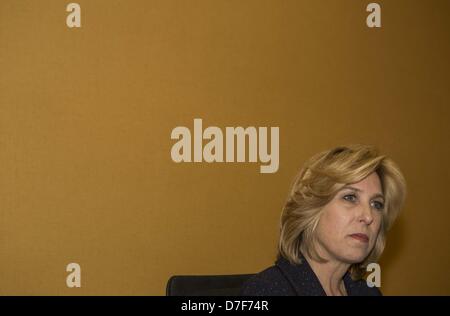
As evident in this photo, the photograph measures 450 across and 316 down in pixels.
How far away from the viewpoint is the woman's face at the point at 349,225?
5.15ft

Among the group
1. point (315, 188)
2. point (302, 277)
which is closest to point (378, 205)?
point (315, 188)

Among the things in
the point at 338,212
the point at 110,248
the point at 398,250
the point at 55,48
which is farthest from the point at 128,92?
the point at 398,250

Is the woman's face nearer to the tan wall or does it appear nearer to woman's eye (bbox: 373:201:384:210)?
woman's eye (bbox: 373:201:384:210)

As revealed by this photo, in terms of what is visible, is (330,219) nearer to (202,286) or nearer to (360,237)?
(360,237)

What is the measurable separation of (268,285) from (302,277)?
11 centimetres

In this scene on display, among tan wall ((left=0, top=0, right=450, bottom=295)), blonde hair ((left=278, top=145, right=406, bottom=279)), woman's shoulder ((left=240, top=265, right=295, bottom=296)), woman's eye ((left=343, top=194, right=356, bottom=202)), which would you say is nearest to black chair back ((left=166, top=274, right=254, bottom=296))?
woman's shoulder ((left=240, top=265, right=295, bottom=296))

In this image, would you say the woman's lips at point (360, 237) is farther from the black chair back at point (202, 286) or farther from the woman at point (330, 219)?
the black chair back at point (202, 286)

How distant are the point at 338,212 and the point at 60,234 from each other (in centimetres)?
110

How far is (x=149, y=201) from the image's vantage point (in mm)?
2195

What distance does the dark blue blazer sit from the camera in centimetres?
147

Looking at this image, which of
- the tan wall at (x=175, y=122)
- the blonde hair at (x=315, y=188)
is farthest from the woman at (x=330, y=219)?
the tan wall at (x=175, y=122)

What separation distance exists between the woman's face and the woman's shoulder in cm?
16

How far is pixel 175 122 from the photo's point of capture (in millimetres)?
2221
